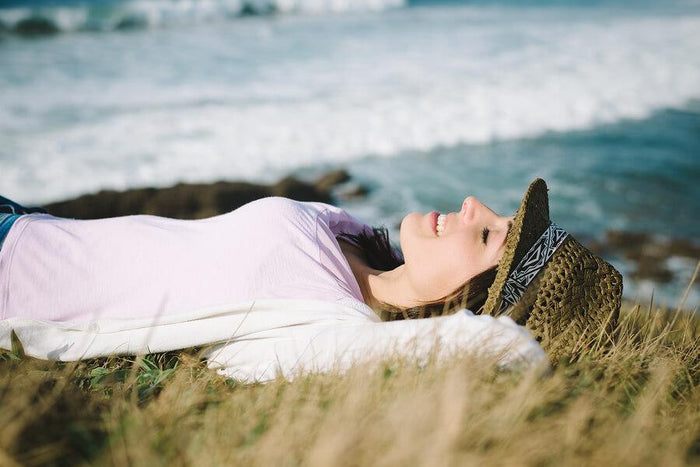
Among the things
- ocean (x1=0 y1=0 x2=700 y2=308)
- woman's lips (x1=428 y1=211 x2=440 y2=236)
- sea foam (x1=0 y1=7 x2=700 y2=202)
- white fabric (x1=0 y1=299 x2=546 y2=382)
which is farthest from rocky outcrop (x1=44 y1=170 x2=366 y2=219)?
woman's lips (x1=428 y1=211 x2=440 y2=236)

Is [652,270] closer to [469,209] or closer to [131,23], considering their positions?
[469,209]

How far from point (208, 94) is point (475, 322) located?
505 inches

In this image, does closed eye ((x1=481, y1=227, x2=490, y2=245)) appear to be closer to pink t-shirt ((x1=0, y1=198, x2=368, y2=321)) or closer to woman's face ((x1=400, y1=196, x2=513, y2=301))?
woman's face ((x1=400, y1=196, x2=513, y2=301))

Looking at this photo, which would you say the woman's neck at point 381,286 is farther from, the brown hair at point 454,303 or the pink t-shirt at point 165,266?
the pink t-shirt at point 165,266

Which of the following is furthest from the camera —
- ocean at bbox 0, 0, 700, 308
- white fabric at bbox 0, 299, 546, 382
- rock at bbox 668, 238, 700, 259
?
ocean at bbox 0, 0, 700, 308

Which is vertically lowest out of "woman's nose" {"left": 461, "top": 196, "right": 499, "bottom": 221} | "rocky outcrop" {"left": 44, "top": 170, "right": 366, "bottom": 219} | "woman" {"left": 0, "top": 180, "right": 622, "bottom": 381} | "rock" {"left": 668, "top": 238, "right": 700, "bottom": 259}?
"rock" {"left": 668, "top": 238, "right": 700, "bottom": 259}

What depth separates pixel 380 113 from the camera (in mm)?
12719

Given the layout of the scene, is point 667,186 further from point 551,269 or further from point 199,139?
point 199,139

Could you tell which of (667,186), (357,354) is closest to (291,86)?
(667,186)

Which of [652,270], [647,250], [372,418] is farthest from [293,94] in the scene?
[372,418]

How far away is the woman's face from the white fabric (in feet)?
1.34

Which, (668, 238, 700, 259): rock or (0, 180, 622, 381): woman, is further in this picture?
(668, 238, 700, 259): rock

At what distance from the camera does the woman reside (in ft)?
8.32

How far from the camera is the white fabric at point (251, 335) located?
2441mm
